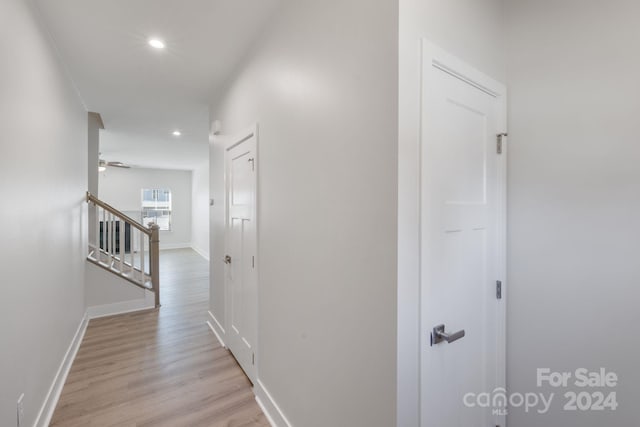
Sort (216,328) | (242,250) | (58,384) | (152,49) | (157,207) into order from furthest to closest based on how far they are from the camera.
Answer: (157,207) → (216,328) → (242,250) → (152,49) → (58,384)

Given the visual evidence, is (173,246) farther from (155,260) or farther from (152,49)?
(152,49)

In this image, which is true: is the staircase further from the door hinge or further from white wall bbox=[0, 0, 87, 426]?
the door hinge

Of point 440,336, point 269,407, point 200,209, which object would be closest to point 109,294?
point 269,407

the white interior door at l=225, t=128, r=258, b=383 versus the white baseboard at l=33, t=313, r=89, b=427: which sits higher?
the white interior door at l=225, t=128, r=258, b=383

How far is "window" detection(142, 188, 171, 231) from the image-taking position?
28.6 feet

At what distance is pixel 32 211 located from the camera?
1.61 m

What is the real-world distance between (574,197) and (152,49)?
9.80 feet

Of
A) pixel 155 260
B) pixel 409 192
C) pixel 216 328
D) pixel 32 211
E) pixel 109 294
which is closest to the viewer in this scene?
pixel 409 192

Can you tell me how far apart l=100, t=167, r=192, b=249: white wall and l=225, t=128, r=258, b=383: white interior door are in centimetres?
760

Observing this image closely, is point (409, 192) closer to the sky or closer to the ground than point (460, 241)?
closer to the sky

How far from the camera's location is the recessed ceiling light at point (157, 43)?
205 cm

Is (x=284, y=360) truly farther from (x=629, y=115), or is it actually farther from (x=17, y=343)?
(x=629, y=115)

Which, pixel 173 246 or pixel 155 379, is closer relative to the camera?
pixel 155 379

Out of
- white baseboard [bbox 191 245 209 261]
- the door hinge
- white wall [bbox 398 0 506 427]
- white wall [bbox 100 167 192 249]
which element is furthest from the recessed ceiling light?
white wall [bbox 100 167 192 249]
